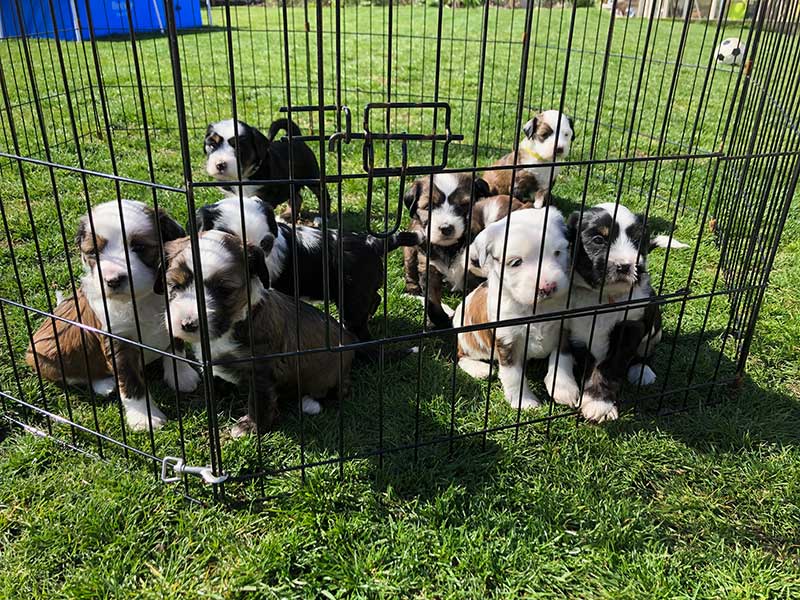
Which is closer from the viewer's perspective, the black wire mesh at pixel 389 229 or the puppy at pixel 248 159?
the black wire mesh at pixel 389 229

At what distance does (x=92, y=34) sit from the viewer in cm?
216

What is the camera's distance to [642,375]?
11.2ft

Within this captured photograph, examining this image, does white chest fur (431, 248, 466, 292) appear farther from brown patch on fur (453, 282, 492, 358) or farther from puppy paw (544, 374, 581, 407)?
puppy paw (544, 374, 581, 407)

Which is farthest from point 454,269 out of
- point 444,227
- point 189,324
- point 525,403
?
point 189,324

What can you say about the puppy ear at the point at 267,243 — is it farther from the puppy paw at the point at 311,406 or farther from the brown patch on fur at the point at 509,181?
the brown patch on fur at the point at 509,181

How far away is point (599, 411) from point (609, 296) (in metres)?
0.56

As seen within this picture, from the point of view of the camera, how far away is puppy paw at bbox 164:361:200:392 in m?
3.37

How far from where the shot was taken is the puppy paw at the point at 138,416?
304cm

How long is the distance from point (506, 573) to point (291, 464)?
1.05 meters

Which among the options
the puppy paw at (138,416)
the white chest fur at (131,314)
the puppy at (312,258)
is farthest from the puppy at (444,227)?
the puppy paw at (138,416)

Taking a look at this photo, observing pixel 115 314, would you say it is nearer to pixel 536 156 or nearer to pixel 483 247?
pixel 483 247

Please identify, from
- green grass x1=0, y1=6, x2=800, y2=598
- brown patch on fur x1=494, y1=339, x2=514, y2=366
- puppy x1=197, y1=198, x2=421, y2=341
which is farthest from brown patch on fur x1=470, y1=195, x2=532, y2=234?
brown patch on fur x1=494, y1=339, x2=514, y2=366

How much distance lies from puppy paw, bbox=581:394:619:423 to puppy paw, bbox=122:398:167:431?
2043 mm

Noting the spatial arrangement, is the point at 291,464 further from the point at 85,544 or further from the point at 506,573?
the point at 506,573
